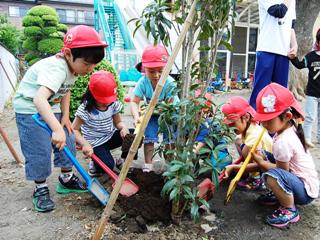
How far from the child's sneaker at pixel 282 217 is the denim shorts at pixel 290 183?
0.32 ft

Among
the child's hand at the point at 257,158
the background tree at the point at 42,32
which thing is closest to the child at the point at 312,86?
the child's hand at the point at 257,158

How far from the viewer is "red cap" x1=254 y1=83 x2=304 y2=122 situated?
6.46 ft

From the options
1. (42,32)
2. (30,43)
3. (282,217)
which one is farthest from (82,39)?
(30,43)

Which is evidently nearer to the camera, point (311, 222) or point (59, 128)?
point (59, 128)

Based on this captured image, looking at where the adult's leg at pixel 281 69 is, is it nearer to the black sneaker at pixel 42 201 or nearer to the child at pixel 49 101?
the child at pixel 49 101

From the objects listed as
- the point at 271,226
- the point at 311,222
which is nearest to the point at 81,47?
the point at 271,226

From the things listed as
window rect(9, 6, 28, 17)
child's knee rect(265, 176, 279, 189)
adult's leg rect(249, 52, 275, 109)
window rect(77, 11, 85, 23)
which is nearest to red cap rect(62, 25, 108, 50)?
child's knee rect(265, 176, 279, 189)

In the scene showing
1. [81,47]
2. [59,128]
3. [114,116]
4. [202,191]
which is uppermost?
[81,47]

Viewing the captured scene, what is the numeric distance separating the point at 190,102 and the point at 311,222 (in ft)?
3.86

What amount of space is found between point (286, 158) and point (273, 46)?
168 centimetres

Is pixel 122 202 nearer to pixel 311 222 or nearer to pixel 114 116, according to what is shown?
pixel 114 116

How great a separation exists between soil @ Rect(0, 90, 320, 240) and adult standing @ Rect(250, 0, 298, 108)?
4.54ft

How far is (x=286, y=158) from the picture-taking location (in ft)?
6.48

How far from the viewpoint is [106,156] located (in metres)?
2.86
